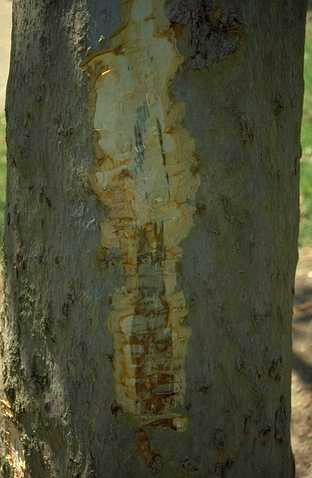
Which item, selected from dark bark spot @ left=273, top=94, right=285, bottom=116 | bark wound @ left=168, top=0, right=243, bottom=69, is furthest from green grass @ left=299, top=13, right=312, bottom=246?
bark wound @ left=168, top=0, right=243, bottom=69

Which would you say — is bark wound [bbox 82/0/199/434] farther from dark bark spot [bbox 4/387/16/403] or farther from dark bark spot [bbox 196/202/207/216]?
dark bark spot [bbox 4/387/16/403]

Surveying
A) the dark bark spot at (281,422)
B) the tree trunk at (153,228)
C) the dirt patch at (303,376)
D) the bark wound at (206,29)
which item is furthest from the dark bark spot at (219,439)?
the dirt patch at (303,376)

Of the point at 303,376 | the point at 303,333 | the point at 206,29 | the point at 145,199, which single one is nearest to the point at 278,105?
the point at 206,29

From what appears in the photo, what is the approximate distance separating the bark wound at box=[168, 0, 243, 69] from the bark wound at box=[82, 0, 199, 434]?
0.12ft

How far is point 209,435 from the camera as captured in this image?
9.11ft

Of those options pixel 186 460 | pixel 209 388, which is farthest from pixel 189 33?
pixel 186 460

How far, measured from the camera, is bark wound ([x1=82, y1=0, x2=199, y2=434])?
2445mm

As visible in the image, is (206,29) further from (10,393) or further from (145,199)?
(10,393)

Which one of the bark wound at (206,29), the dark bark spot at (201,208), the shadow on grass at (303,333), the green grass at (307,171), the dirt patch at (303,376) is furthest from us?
the green grass at (307,171)

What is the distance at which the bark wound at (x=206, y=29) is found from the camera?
2406 mm

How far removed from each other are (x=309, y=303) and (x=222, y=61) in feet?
10.0

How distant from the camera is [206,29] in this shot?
2.44 metres

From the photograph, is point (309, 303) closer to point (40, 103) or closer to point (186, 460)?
point (186, 460)

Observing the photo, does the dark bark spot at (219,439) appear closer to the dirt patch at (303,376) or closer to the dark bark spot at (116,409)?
the dark bark spot at (116,409)
